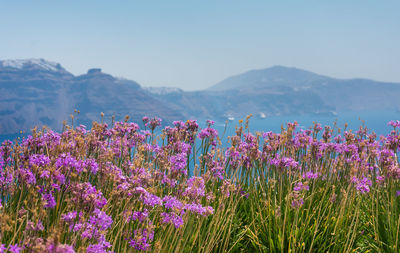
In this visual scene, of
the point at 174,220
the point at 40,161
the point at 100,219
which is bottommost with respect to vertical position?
the point at 174,220

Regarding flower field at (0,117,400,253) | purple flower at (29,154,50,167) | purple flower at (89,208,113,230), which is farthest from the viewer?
purple flower at (29,154,50,167)

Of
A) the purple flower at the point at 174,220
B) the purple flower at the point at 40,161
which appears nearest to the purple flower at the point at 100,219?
the purple flower at the point at 174,220

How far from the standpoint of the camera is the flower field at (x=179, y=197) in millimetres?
2328

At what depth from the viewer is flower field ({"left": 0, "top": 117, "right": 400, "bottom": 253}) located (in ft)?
7.64

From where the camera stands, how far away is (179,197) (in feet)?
10.4

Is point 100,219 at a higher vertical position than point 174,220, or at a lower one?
higher

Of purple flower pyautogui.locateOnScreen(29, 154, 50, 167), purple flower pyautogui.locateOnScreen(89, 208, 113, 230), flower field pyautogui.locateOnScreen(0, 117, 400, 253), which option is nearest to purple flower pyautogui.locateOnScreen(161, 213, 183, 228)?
flower field pyautogui.locateOnScreen(0, 117, 400, 253)

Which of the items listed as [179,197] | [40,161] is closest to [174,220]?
[179,197]

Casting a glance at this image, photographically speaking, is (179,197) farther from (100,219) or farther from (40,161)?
(40,161)

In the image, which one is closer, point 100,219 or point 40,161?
point 100,219

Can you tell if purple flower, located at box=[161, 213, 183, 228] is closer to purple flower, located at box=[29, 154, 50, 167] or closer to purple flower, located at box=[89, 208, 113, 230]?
purple flower, located at box=[89, 208, 113, 230]

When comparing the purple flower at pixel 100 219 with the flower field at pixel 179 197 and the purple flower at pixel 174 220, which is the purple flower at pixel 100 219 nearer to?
the flower field at pixel 179 197

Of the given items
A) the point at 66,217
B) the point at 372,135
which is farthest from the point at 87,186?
the point at 372,135

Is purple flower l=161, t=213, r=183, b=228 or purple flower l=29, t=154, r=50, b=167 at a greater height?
purple flower l=29, t=154, r=50, b=167
